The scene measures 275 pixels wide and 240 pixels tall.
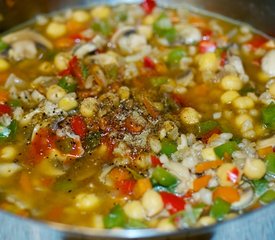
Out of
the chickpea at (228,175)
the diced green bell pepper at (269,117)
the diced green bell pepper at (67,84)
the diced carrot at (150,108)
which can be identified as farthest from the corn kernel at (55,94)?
the diced green bell pepper at (269,117)

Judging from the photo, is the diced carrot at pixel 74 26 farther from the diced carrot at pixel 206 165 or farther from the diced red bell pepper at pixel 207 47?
the diced carrot at pixel 206 165

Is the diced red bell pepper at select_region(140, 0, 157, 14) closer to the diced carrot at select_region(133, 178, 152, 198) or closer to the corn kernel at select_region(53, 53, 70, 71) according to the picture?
the corn kernel at select_region(53, 53, 70, 71)

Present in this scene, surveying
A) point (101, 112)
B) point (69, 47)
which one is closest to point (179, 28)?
point (69, 47)

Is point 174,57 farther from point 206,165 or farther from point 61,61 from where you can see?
point 206,165

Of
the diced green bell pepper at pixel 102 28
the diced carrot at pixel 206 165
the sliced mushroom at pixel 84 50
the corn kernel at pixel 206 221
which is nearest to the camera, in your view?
the corn kernel at pixel 206 221

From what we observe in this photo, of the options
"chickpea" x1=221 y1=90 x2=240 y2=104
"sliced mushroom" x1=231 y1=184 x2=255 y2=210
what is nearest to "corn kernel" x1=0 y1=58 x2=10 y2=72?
"chickpea" x1=221 y1=90 x2=240 y2=104

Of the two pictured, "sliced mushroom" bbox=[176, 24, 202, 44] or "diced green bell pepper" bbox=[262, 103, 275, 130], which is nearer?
"diced green bell pepper" bbox=[262, 103, 275, 130]

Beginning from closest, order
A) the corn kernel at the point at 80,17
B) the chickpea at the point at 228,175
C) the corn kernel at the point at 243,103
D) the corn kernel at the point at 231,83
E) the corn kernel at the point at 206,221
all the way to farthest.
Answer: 1. the corn kernel at the point at 206,221
2. the chickpea at the point at 228,175
3. the corn kernel at the point at 243,103
4. the corn kernel at the point at 231,83
5. the corn kernel at the point at 80,17
